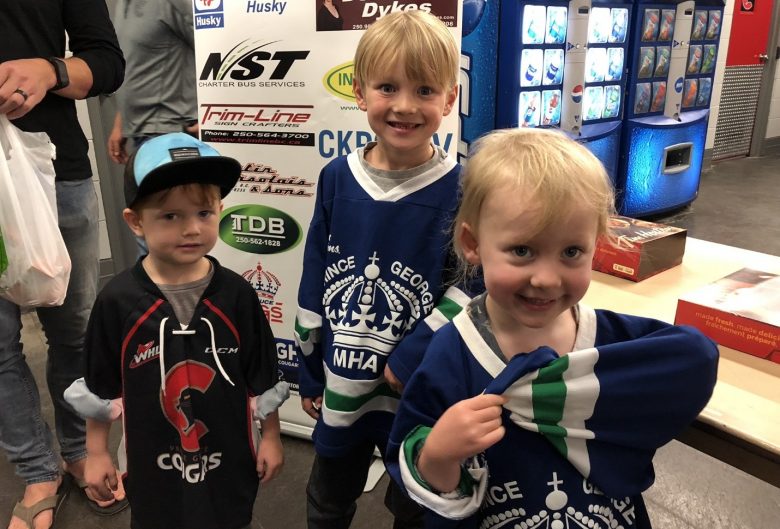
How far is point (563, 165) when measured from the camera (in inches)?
32.7

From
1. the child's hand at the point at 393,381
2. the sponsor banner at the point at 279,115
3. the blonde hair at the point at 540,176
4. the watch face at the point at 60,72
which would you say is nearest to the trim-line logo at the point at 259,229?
the sponsor banner at the point at 279,115

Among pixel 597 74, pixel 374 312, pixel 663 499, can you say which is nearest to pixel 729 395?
pixel 374 312

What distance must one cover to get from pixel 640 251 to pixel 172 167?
3.43ft

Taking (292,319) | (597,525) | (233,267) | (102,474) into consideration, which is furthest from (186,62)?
(597,525)

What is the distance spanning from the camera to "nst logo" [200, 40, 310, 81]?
1944 mm

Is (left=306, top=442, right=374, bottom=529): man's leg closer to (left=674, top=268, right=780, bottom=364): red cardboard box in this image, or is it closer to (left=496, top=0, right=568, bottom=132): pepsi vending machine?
(left=674, top=268, right=780, bottom=364): red cardboard box

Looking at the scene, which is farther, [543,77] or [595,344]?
[543,77]

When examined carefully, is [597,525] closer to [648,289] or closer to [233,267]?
[648,289]

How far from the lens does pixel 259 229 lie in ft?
7.07

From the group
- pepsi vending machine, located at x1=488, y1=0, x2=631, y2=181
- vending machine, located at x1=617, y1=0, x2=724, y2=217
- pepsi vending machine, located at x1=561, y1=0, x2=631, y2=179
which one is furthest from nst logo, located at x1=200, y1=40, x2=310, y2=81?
vending machine, located at x1=617, y1=0, x2=724, y2=217

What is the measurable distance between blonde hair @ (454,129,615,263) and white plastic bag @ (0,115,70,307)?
3.66 ft

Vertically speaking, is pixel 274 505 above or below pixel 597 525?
below

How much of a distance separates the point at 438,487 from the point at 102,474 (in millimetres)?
770

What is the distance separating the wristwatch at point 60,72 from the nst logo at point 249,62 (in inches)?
22.1
